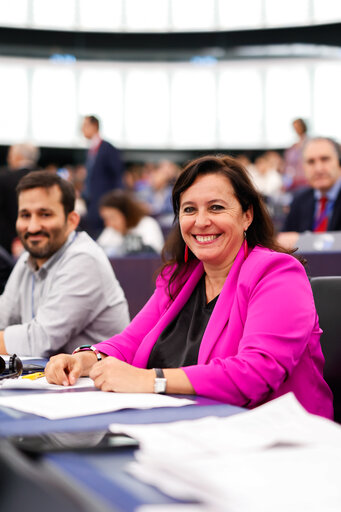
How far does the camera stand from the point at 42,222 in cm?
294

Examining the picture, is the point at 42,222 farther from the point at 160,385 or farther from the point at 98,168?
the point at 98,168

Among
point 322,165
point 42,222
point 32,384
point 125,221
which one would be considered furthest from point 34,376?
point 125,221

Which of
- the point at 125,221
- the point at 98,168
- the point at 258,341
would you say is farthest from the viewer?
the point at 98,168

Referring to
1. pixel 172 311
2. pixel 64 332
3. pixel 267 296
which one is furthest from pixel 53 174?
pixel 267 296

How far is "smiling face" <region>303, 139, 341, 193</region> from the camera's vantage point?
457cm

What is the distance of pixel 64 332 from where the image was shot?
265cm

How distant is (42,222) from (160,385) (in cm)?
150

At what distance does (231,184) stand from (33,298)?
1213mm

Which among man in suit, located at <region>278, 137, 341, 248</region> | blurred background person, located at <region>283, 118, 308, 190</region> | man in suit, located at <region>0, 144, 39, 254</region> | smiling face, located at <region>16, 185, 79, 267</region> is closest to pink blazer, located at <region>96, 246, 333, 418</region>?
smiling face, located at <region>16, 185, 79, 267</region>

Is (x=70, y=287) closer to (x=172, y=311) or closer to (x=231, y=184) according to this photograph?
(x=172, y=311)

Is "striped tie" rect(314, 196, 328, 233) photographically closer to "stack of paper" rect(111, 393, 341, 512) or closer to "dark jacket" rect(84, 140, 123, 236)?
"stack of paper" rect(111, 393, 341, 512)

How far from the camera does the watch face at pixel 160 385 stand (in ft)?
5.20

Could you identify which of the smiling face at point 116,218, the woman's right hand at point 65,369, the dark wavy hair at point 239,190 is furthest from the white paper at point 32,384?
the smiling face at point 116,218

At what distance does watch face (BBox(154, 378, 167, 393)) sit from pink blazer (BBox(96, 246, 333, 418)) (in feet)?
0.20
